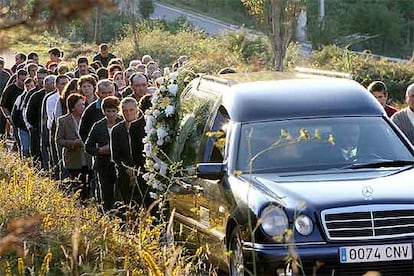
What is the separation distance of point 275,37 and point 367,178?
71.4 ft

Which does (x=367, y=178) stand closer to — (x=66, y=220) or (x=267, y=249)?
(x=267, y=249)

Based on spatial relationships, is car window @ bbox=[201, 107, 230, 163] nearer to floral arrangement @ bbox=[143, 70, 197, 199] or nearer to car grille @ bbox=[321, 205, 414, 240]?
floral arrangement @ bbox=[143, 70, 197, 199]

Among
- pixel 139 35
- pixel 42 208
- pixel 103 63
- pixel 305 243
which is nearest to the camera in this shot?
pixel 305 243

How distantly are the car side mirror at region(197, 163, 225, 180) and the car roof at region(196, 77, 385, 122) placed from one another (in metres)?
0.61

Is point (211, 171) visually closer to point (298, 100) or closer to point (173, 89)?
point (298, 100)

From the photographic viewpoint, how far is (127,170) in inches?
529

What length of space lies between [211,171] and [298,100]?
116 centimetres

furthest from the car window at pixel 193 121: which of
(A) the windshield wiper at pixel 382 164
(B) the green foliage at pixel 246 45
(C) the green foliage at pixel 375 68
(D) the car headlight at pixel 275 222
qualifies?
(B) the green foliage at pixel 246 45

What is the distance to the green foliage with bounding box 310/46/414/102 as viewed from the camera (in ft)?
114

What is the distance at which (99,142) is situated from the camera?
14266mm

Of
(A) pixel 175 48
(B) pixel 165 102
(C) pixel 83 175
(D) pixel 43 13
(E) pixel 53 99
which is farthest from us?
(A) pixel 175 48

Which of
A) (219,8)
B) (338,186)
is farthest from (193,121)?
(219,8)

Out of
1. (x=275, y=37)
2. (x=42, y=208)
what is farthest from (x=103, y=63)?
(x=42, y=208)

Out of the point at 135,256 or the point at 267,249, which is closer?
the point at 267,249
